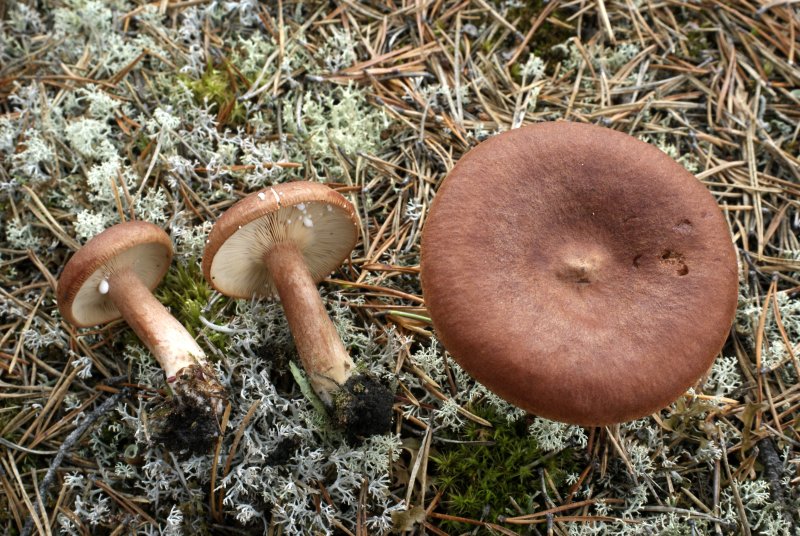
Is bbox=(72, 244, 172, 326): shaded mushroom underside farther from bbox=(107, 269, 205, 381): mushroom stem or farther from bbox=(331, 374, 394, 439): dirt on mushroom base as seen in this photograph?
bbox=(331, 374, 394, 439): dirt on mushroom base

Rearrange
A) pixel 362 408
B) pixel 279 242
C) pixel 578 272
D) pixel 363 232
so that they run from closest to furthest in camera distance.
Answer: pixel 578 272 < pixel 362 408 < pixel 279 242 < pixel 363 232

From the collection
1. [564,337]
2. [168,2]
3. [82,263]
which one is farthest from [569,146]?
[168,2]

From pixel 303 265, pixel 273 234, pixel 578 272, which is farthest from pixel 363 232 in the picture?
pixel 578 272

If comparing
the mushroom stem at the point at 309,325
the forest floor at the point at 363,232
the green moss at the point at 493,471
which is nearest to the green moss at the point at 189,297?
the forest floor at the point at 363,232

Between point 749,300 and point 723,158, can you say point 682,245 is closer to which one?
point 749,300

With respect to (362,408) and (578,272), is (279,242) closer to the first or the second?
(362,408)

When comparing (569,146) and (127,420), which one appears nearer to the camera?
(569,146)
